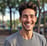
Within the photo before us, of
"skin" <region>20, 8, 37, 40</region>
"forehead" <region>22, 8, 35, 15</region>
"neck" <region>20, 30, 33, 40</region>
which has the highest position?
"forehead" <region>22, 8, 35, 15</region>

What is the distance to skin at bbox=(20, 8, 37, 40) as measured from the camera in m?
1.65

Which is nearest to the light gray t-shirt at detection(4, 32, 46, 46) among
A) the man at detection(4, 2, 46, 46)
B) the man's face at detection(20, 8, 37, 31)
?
the man at detection(4, 2, 46, 46)

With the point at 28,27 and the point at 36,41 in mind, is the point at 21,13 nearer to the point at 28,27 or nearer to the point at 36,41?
the point at 28,27

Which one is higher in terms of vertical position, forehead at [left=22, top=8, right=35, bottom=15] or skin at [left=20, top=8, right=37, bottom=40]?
forehead at [left=22, top=8, right=35, bottom=15]

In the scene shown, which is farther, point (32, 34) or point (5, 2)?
point (5, 2)

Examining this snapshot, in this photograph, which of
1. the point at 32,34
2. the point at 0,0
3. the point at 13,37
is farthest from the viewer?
the point at 0,0

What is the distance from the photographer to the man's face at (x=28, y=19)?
5.39ft

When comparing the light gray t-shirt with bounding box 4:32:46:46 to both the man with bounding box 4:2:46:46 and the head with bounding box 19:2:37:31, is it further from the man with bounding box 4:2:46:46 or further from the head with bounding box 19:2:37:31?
the head with bounding box 19:2:37:31

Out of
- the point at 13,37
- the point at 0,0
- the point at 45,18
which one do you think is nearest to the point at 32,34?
the point at 13,37

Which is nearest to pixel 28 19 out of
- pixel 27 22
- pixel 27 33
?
pixel 27 22

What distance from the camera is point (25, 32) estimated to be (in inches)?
66.3

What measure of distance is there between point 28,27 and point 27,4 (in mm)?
250

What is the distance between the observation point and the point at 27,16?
5.45 ft

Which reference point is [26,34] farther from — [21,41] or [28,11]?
[28,11]
